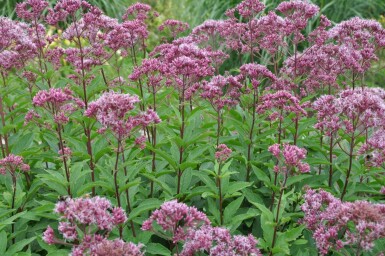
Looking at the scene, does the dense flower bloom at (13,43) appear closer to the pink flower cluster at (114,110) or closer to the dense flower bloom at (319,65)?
the pink flower cluster at (114,110)

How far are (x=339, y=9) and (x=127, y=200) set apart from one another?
461 inches

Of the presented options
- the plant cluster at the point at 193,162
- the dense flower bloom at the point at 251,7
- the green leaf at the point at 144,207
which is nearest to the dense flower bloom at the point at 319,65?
the plant cluster at the point at 193,162

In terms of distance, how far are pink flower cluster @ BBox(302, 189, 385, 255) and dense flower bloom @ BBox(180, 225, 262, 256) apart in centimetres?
56

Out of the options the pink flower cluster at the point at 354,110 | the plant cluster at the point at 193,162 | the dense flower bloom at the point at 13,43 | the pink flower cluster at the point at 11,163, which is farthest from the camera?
the dense flower bloom at the point at 13,43

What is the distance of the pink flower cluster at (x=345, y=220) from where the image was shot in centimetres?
324

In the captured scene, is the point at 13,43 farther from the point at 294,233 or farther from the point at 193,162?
the point at 294,233

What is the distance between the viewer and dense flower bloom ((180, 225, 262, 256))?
3.20m

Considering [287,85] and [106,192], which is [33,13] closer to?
[106,192]

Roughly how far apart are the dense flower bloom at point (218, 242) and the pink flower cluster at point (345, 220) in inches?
22.2

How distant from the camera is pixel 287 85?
6039 mm

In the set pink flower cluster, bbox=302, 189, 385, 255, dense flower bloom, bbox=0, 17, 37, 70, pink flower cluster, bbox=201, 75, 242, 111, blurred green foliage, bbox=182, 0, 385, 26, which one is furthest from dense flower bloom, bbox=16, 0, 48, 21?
blurred green foliage, bbox=182, 0, 385, 26

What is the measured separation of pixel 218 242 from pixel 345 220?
0.83 m

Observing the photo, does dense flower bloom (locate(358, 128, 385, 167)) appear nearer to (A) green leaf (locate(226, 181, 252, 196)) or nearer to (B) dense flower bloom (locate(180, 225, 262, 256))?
(A) green leaf (locate(226, 181, 252, 196))

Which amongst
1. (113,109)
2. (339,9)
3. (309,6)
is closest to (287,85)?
(309,6)
